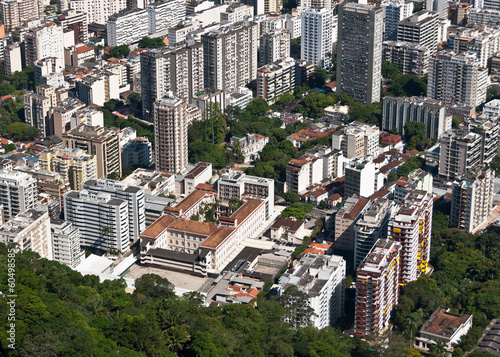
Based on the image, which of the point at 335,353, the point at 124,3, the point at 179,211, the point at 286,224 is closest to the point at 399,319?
the point at 335,353

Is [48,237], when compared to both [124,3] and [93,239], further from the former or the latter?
[124,3]

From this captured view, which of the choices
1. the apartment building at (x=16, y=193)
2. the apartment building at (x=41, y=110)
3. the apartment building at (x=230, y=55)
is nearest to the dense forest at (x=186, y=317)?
the apartment building at (x=16, y=193)

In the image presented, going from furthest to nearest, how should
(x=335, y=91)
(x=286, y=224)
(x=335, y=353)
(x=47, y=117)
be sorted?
(x=335, y=91) → (x=47, y=117) → (x=286, y=224) → (x=335, y=353)

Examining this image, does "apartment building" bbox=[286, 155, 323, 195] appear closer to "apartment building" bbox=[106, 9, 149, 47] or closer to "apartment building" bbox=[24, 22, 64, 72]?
"apartment building" bbox=[24, 22, 64, 72]

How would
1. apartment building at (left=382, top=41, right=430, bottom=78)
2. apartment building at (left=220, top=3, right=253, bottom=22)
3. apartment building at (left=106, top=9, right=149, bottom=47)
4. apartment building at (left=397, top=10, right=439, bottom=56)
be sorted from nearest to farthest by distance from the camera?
apartment building at (left=382, top=41, right=430, bottom=78)
apartment building at (left=397, top=10, right=439, bottom=56)
apartment building at (left=106, top=9, right=149, bottom=47)
apartment building at (left=220, top=3, right=253, bottom=22)

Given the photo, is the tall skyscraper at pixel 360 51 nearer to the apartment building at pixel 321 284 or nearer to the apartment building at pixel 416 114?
the apartment building at pixel 416 114

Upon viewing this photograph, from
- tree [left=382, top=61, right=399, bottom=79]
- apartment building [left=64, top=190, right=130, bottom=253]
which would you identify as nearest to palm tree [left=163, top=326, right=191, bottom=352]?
apartment building [left=64, top=190, right=130, bottom=253]
